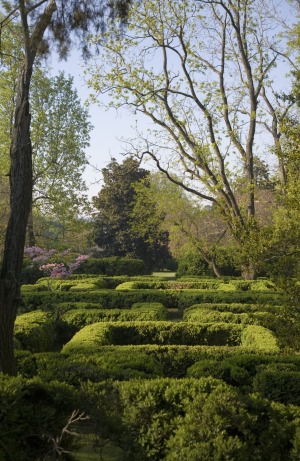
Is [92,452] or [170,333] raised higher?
[170,333]

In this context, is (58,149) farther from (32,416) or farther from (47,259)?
(32,416)

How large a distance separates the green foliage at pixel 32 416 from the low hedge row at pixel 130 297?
9.80m

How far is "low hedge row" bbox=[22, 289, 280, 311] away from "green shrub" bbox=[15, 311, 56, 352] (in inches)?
108

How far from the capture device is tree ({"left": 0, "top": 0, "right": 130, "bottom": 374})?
5.79 m

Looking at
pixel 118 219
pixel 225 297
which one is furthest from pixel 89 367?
pixel 118 219

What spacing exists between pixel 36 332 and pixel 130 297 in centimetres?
517

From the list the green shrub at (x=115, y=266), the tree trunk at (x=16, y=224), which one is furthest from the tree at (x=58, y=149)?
the tree trunk at (x=16, y=224)

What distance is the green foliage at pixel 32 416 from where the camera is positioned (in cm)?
400

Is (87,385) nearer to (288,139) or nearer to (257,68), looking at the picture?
(288,139)

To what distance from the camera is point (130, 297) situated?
15.0m

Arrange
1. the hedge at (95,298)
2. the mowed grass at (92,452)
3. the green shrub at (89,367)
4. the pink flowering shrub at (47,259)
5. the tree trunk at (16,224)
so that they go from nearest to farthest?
1. the mowed grass at (92,452)
2. the tree trunk at (16,224)
3. the green shrub at (89,367)
4. the hedge at (95,298)
5. the pink flowering shrub at (47,259)

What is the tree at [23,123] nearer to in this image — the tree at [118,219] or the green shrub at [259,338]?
the green shrub at [259,338]

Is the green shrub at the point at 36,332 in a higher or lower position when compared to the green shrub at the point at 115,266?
lower

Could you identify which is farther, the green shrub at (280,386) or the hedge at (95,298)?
the hedge at (95,298)
